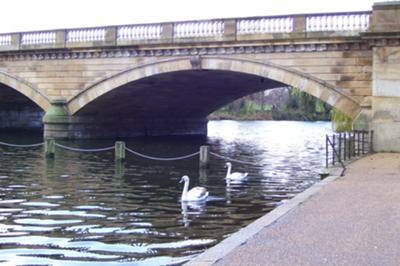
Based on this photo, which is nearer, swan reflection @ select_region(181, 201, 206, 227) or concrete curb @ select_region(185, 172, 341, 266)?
concrete curb @ select_region(185, 172, 341, 266)

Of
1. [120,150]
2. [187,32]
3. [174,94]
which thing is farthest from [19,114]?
[120,150]

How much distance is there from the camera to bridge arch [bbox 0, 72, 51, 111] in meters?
33.5

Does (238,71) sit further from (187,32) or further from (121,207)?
(121,207)

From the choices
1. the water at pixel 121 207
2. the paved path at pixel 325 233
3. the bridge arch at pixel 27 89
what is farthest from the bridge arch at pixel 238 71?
the paved path at pixel 325 233

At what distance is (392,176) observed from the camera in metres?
13.6

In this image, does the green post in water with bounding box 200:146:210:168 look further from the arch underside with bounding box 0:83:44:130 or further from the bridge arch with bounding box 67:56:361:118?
the arch underside with bounding box 0:83:44:130

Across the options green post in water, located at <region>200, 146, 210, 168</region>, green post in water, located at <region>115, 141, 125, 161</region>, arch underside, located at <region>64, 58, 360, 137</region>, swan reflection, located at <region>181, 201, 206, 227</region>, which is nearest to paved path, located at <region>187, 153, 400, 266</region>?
swan reflection, located at <region>181, 201, 206, 227</region>

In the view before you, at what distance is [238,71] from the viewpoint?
26250 mm

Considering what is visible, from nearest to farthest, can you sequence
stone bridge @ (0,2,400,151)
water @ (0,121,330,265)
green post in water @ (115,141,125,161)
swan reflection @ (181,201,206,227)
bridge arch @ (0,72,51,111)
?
1. water @ (0,121,330,265)
2. swan reflection @ (181,201,206,227)
3. stone bridge @ (0,2,400,151)
4. green post in water @ (115,141,125,161)
5. bridge arch @ (0,72,51,111)

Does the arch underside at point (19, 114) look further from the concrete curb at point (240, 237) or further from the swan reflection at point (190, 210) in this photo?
the concrete curb at point (240, 237)

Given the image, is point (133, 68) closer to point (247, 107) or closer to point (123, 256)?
point (123, 256)

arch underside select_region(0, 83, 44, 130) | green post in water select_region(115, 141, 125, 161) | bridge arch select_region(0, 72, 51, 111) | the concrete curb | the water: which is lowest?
the water

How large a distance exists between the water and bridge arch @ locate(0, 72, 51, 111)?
361 inches

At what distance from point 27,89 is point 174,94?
8.16 metres
